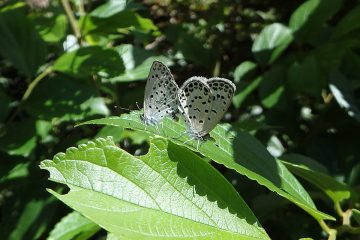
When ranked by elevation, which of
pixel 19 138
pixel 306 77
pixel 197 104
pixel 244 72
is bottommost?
pixel 244 72

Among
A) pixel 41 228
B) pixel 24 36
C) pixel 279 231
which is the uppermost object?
pixel 24 36

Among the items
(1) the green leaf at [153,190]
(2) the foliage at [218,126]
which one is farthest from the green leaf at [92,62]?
(1) the green leaf at [153,190]

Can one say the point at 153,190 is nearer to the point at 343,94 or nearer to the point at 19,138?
the point at 19,138

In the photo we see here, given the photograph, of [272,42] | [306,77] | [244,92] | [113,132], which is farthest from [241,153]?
[272,42]

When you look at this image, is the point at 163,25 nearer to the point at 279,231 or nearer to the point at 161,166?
the point at 279,231

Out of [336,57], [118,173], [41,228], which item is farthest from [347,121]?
[118,173]

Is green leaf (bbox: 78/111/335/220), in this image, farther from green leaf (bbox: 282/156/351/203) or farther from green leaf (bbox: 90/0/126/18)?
green leaf (bbox: 90/0/126/18)

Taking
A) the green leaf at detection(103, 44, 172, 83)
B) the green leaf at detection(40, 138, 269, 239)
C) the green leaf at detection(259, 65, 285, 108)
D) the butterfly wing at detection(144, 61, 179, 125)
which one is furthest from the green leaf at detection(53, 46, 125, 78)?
the green leaf at detection(40, 138, 269, 239)
